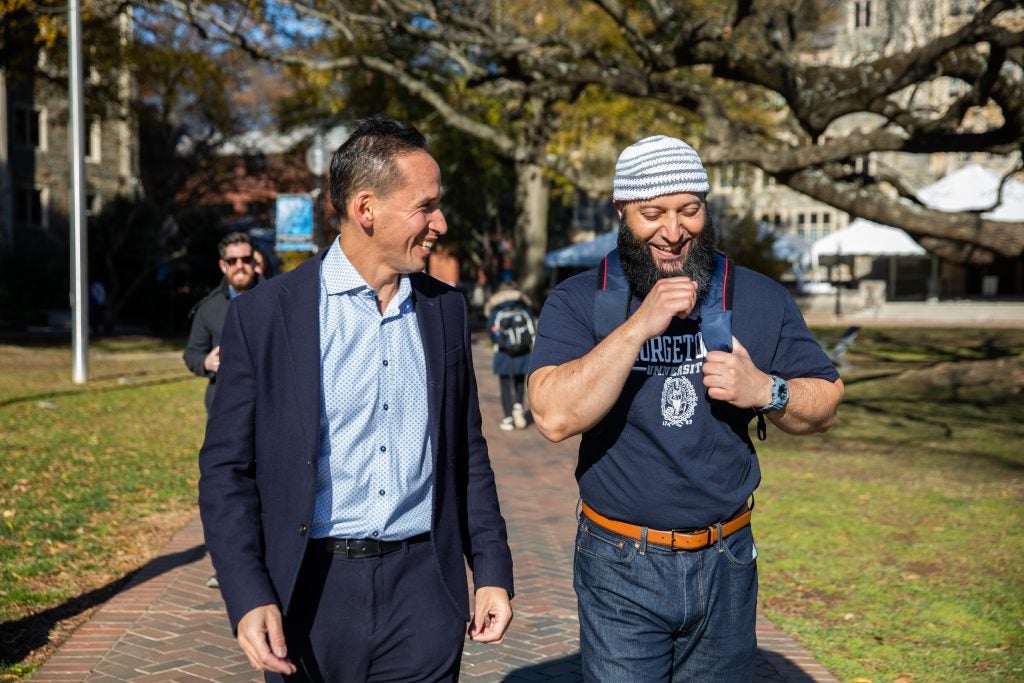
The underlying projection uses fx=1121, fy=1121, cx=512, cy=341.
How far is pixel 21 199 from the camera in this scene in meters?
41.9

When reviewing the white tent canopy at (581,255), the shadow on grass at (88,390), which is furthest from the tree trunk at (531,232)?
the white tent canopy at (581,255)

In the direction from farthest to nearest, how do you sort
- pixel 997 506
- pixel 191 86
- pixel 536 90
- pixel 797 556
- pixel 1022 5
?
pixel 191 86 → pixel 536 90 → pixel 1022 5 → pixel 997 506 → pixel 797 556

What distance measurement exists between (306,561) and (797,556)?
561 centimetres

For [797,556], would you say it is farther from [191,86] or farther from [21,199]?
[21,199]

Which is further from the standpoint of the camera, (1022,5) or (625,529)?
(1022,5)

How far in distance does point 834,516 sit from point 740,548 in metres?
6.33

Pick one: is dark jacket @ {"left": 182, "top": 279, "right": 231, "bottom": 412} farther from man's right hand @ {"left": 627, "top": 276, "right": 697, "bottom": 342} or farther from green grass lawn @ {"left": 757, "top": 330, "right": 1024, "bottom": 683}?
man's right hand @ {"left": 627, "top": 276, "right": 697, "bottom": 342}

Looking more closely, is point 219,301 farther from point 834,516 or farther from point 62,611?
point 834,516

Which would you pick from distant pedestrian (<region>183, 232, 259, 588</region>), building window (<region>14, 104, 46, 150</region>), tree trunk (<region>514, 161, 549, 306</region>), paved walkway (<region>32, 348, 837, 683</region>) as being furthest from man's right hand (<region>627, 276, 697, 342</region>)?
building window (<region>14, 104, 46, 150</region>)

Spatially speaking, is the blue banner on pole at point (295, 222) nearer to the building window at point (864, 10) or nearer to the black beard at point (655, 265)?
the building window at point (864, 10)

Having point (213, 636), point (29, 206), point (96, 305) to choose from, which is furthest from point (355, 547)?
point (29, 206)

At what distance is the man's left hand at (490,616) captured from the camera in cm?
281

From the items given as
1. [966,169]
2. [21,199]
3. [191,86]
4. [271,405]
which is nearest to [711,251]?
[271,405]

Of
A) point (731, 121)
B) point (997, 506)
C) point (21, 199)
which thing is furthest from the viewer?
point (21, 199)
